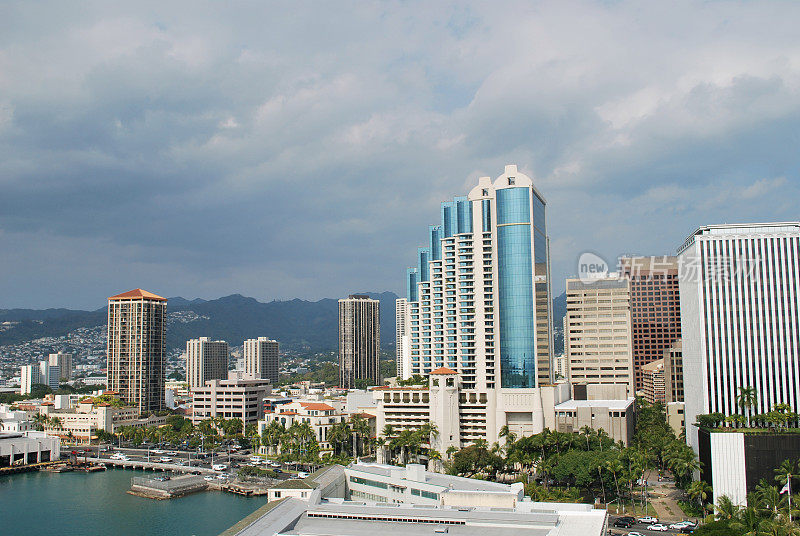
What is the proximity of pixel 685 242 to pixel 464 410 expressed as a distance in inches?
1176

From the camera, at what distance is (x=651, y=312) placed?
143125 millimetres

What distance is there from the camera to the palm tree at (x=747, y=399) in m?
52.6

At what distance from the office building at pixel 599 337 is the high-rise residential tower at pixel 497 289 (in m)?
32.9

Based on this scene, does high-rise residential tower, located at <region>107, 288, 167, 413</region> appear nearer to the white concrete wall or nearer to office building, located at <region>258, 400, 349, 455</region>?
office building, located at <region>258, 400, 349, 455</region>

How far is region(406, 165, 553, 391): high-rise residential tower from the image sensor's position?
7869 centimetres

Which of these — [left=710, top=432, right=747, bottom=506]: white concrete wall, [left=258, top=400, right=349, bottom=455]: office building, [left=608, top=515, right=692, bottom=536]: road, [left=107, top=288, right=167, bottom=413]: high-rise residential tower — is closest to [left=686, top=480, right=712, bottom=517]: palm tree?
[left=710, top=432, right=747, bottom=506]: white concrete wall

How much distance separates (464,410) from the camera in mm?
77000

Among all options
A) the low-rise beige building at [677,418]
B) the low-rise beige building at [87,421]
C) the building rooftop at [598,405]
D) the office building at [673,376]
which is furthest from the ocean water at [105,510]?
the office building at [673,376]

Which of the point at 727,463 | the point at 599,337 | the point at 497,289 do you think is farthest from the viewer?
the point at 599,337

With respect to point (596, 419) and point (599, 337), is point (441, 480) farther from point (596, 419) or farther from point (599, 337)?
point (599, 337)

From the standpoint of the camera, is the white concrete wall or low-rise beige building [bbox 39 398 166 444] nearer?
the white concrete wall

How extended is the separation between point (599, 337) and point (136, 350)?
83.7m

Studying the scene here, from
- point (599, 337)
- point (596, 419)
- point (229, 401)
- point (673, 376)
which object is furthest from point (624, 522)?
point (229, 401)

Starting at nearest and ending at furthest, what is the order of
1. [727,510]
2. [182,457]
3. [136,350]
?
[727,510]
[182,457]
[136,350]
